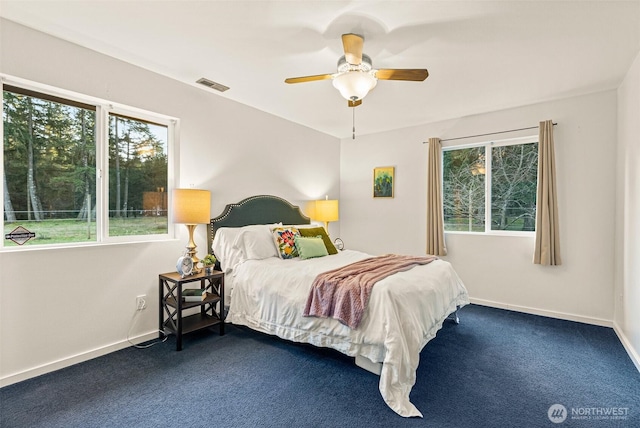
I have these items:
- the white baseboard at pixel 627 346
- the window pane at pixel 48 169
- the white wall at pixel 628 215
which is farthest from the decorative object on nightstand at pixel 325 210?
the white baseboard at pixel 627 346

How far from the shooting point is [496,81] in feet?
10.3

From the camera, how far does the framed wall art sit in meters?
4.93

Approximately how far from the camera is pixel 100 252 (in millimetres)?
2613

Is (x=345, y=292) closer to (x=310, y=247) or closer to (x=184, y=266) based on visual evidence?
(x=310, y=247)

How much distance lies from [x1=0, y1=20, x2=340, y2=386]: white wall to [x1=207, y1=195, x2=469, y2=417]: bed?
39cm

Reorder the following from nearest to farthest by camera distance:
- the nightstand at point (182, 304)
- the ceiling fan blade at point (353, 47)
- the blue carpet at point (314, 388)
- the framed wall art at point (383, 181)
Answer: the blue carpet at point (314, 388)
the ceiling fan blade at point (353, 47)
the nightstand at point (182, 304)
the framed wall art at point (383, 181)

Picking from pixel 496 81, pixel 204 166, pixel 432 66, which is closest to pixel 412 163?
pixel 496 81

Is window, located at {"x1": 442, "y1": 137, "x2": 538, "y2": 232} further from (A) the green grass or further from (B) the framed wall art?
(A) the green grass

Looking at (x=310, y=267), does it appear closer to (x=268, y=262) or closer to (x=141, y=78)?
(x=268, y=262)

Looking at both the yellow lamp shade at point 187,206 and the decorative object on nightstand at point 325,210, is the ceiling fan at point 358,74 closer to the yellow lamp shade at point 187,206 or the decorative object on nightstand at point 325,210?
the yellow lamp shade at point 187,206

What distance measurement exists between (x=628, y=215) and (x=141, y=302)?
15.0 ft

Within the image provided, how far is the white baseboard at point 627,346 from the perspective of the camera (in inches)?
96.8

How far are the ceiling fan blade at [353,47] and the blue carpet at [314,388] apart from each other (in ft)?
7.76

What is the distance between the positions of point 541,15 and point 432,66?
0.86 m
